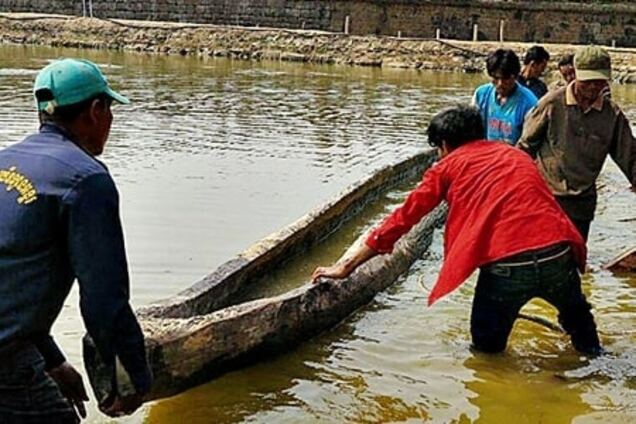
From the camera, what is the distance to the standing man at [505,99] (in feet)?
22.0

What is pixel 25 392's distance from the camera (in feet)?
9.09

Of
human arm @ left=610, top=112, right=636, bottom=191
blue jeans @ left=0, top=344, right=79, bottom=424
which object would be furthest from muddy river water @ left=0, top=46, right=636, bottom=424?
blue jeans @ left=0, top=344, right=79, bottom=424

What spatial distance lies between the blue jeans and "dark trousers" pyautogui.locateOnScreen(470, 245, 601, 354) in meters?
2.54

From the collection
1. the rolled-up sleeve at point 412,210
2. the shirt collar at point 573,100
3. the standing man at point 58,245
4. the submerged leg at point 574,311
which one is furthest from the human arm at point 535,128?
the standing man at point 58,245

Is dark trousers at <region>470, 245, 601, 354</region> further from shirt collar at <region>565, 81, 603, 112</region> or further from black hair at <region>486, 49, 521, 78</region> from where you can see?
black hair at <region>486, 49, 521, 78</region>

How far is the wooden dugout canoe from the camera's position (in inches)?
168

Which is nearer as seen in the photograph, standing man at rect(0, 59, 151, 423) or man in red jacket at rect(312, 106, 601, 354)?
standing man at rect(0, 59, 151, 423)

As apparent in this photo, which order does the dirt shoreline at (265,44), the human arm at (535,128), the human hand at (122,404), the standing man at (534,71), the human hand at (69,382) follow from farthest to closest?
the dirt shoreline at (265,44) < the standing man at (534,71) < the human arm at (535,128) < the human hand at (69,382) < the human hand at (122,404)

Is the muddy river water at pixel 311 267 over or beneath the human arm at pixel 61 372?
beneath

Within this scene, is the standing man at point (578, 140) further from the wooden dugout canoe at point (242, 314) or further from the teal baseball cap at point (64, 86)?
the teal baseball cap at point (64, 86)

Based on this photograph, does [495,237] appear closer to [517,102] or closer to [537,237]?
[537,237]

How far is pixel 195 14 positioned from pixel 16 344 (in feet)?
123

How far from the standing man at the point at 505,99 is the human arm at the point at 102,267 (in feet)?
14.3

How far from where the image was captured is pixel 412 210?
4.61 metres
